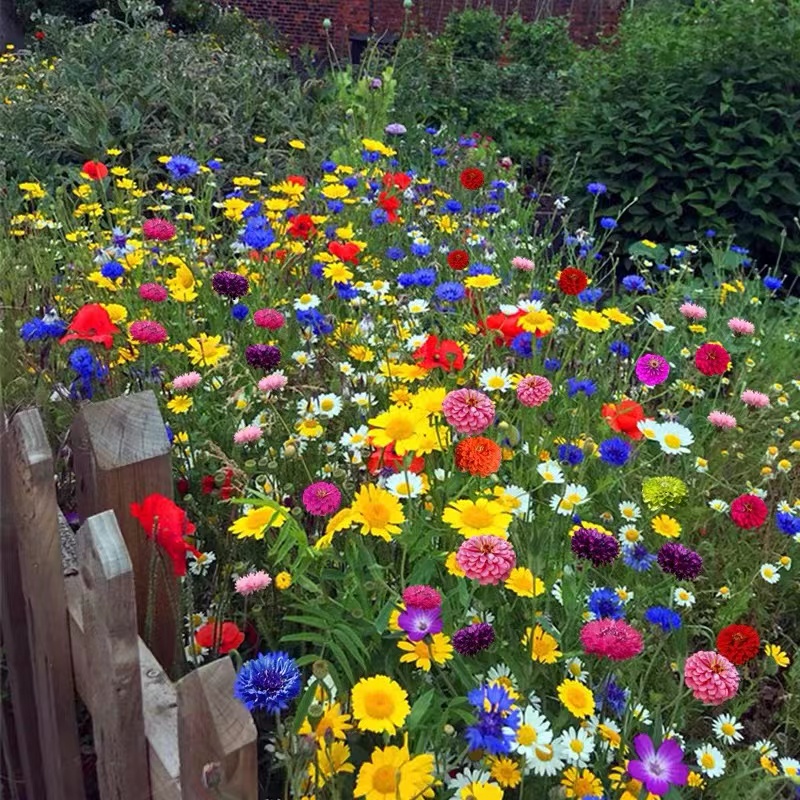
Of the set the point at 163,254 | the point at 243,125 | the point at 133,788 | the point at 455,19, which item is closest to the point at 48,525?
the point at 133,788

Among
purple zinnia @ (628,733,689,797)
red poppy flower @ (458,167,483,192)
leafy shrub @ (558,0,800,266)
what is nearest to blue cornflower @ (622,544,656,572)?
purple zinnia @ (628,733,689,797)

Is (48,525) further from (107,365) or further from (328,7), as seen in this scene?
(328,7)

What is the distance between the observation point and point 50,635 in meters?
1.18

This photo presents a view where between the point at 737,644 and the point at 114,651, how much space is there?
79cm

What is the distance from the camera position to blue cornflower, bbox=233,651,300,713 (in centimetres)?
87

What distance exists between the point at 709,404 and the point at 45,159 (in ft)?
11.7

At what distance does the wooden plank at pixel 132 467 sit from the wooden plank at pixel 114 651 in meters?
0.20

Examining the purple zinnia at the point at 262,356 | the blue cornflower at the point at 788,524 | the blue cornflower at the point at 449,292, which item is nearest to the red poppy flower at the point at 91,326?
the purple zinnia at the point at 262,356

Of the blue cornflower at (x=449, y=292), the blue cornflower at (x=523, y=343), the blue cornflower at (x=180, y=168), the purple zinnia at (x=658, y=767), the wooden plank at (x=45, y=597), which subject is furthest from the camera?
the blue cornflower at (x=180, y=168)

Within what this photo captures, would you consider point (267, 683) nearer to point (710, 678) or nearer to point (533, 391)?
point (710, 678)

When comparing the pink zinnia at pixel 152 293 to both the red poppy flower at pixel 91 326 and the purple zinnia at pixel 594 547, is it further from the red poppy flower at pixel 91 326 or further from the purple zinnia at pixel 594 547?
the purple zinnia at pixel 594 547

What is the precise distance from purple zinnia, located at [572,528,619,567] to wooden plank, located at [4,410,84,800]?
693mm

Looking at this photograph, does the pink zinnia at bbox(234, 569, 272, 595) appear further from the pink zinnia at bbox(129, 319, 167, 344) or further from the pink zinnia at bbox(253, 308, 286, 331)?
the pink zinnia at bbox(253, 308, 286, 331)

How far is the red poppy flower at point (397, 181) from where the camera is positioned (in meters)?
3.30
